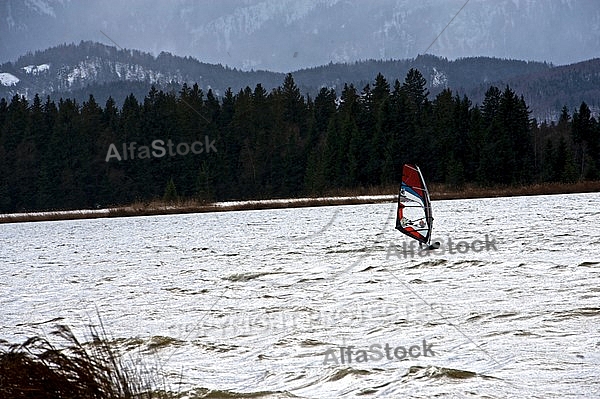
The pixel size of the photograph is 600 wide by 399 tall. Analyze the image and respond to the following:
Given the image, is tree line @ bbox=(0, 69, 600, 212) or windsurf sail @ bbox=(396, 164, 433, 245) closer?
windsurf sail @ bbox=(396, 164, 433, 245)

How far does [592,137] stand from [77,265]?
7662 centimetres

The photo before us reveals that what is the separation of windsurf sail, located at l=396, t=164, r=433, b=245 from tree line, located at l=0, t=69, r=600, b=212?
47323 mm

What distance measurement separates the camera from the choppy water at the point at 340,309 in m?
5.61

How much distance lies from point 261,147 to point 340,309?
2726 inches

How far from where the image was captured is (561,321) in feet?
22.6

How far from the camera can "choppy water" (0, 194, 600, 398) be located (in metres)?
5.61

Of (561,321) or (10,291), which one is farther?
(10,291)

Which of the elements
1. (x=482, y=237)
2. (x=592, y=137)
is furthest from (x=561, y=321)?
(x=592, y=137)

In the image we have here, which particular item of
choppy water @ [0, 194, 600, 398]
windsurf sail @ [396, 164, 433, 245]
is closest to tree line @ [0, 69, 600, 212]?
windsurf sail @ [396, 164, 433, 245]

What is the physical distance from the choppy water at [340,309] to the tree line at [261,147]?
4805 centimetres

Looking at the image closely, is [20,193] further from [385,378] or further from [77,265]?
[385,378]

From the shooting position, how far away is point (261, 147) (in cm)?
7712

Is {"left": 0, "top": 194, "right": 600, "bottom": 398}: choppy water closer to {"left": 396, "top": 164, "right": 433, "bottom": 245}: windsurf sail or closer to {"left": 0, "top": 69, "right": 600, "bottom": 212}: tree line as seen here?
{"left": 396, "top": 164, "right": 433, "bottom": 245}: windsurf sail

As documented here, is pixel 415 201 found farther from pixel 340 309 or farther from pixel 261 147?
pixel 261 147
